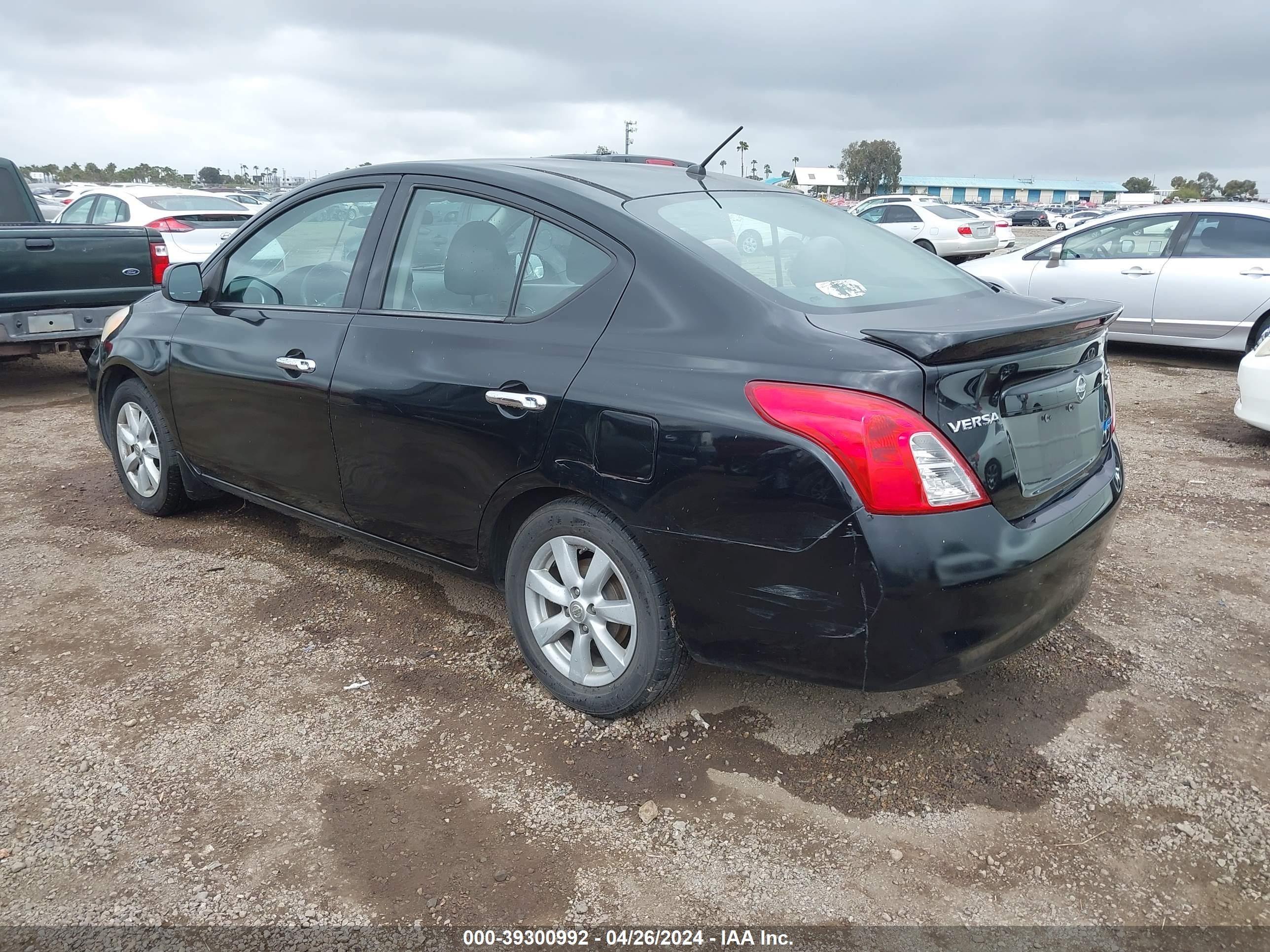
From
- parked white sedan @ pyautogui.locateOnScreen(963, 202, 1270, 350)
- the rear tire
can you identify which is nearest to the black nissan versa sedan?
the rear tire

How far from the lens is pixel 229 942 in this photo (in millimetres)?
2141

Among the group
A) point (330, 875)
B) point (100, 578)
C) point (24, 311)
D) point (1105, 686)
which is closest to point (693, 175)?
point (1105, 686)

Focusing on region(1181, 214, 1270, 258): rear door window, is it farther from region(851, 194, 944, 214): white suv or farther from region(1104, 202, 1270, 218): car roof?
region(851, 194, 944, 214): white suv

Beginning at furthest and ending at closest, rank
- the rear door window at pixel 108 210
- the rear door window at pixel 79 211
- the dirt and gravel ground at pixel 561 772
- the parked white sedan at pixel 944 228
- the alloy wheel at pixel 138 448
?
the parked white sedan at pixel 944 228
the rear door window at pixel 79 211
the rear door window at pixel 108 210
the alloy wheel at pixel 138 448
the dirt and gravel ground at pixel 561 772

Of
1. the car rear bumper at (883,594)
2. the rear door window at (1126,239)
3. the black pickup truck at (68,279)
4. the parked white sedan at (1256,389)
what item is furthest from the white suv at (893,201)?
the car rear bumper at (883,594)

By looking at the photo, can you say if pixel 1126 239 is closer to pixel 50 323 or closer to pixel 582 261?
pixel 582 261

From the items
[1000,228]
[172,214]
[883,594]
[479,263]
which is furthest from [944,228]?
[883,594]

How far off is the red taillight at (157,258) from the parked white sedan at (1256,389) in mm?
7787

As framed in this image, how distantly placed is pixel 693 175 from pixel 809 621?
190cm

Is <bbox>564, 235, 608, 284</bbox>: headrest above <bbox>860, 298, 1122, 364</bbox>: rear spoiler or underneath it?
above

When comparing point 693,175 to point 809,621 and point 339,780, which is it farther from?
point 339,780

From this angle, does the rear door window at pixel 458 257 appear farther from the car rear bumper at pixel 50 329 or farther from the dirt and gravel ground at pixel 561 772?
the car rear bumper at pixel 50 329

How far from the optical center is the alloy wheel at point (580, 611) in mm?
2822

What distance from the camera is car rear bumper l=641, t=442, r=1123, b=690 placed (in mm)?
2314
